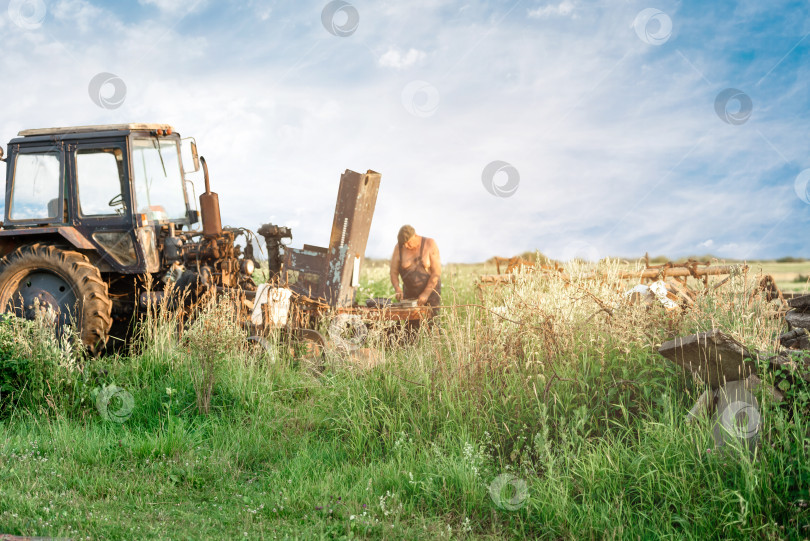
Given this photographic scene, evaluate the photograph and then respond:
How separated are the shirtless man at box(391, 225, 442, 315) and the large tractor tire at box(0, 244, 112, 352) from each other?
3.73m

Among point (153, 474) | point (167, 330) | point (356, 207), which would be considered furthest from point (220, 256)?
point (153, 474)

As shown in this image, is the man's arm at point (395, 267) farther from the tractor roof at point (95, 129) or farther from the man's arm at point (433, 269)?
the tractor roof at point (95, 129)

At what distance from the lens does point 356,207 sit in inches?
284

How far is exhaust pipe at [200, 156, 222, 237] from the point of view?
25.7 feet

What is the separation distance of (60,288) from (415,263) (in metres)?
4.48

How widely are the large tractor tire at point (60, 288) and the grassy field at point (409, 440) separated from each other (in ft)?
3.17

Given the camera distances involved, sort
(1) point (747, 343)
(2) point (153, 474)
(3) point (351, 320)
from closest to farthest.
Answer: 1. (2) point (153, 474)
2. (1) point (747, 343)
3. (3) point (351, 320)

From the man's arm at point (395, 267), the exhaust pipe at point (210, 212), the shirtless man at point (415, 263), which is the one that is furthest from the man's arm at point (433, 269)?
the exhaust pipe at point (210, 212)

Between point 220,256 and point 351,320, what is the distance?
2291 mm

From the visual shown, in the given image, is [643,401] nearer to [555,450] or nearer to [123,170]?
[555,450]

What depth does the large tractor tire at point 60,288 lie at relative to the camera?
24.0ft

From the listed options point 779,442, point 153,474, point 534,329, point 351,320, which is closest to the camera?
point 779,442

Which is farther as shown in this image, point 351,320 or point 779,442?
point 351,320

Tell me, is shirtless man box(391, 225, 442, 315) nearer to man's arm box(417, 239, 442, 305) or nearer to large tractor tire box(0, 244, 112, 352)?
man's arm box(417, 239, 442, 305)
